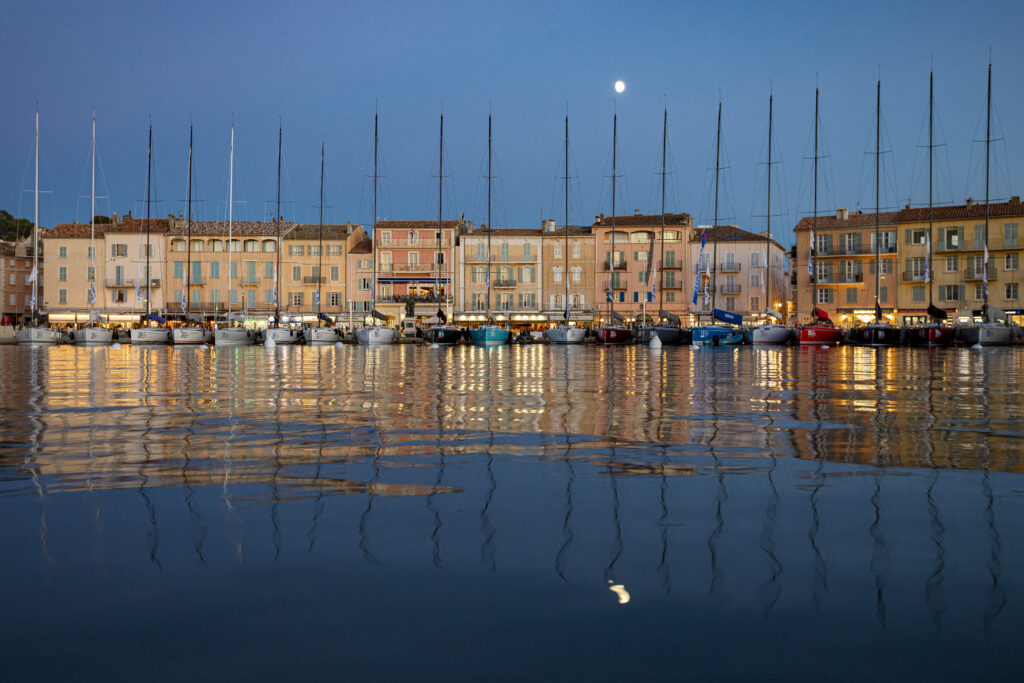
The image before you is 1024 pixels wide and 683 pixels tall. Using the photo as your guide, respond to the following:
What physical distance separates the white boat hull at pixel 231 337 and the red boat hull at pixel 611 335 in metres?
27.3

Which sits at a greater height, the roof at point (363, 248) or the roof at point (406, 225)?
the roof at point (406, 225)

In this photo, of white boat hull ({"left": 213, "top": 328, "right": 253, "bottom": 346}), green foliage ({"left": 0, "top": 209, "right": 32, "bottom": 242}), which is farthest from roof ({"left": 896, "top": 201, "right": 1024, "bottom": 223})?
green foliage ({"left": 0, "top": 209, "right": 32, "bottom": 242})

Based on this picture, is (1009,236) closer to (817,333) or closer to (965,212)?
(965,212)

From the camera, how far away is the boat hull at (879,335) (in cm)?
6419

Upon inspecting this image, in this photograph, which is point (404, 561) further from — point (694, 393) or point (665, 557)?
point (694, 393)

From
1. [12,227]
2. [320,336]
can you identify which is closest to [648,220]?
[320,336]

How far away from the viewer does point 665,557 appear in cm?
472

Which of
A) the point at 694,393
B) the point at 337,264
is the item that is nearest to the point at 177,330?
the point at 337,264

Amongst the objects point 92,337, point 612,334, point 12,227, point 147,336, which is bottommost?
point 92,337

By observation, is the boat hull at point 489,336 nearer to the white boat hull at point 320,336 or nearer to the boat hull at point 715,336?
the white boat hull at point 320,336

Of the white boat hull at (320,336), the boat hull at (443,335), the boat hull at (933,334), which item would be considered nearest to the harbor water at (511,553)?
the boat hull at (443,335)

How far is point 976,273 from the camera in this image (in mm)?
80188

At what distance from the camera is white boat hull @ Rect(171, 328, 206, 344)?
72.1 metres

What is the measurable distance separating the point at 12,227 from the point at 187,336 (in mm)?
62145
